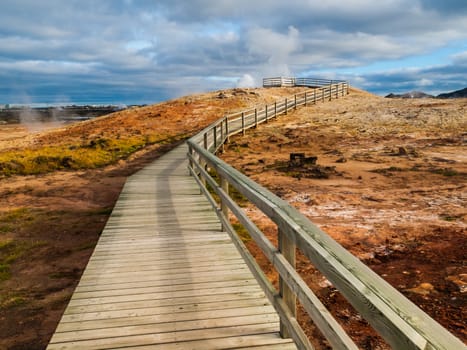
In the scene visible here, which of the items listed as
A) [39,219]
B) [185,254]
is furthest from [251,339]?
[39,219]

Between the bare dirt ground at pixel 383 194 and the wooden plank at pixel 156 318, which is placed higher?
the wooden plank at pixel 156 318

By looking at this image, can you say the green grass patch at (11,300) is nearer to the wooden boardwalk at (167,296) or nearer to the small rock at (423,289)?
the wooden boardwalk at (167,296)

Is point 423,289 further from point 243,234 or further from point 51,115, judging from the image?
point 51,115

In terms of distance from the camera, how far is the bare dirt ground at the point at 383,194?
4969 millimetres

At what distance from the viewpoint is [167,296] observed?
388 cm

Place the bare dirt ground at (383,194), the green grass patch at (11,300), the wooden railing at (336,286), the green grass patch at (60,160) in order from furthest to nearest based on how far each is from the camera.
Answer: the green grass patch at (60,160) < the green grass patch at (11,300) < the bare dirt ground at (383,194) < the wooden railing at (336,286)

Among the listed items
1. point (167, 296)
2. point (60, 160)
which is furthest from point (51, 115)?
point (167, 296)

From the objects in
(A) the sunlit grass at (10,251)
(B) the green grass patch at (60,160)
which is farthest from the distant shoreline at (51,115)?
(A) the sunlit grass at (10,251)

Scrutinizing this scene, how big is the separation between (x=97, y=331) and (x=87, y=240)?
5036 mm

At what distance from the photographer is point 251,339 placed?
3088 mm

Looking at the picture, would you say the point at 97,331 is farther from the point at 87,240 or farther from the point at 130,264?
the point at 87,240

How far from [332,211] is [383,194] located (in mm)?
2140

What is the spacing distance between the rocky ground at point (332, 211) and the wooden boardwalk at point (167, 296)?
0.91 metres

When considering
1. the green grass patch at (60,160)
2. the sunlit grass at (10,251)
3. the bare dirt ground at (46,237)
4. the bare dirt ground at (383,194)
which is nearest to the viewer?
the bare dirt ground at (46,237)
